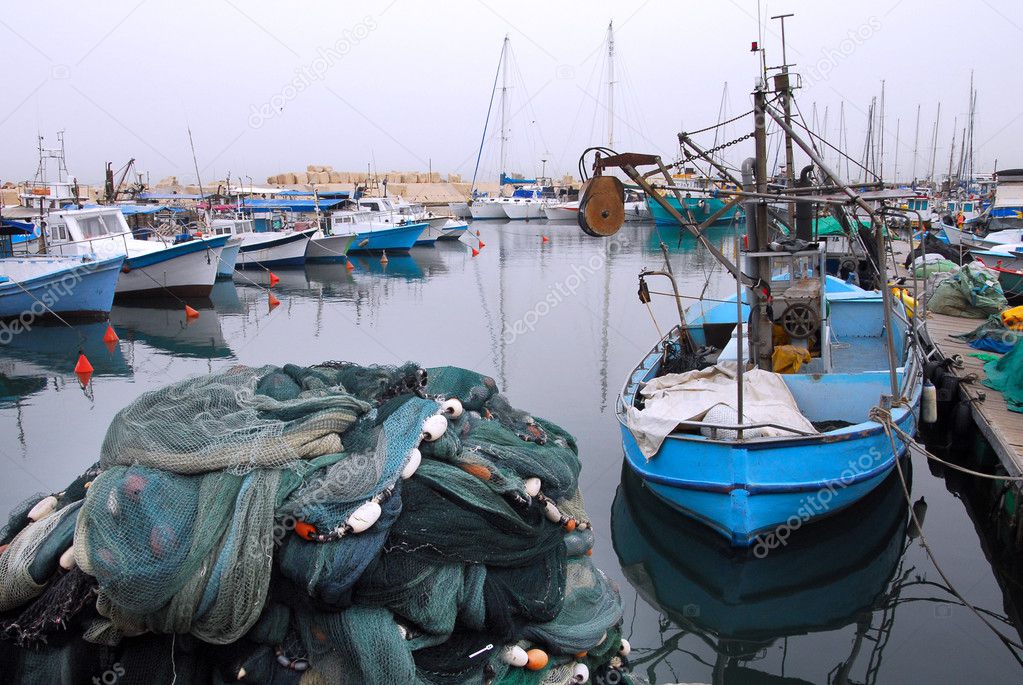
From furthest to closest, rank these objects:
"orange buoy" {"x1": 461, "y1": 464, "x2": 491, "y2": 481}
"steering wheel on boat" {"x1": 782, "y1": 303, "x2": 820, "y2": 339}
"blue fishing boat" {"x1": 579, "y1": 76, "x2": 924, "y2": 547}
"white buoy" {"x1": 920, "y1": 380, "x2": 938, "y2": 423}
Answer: "steering wheel on boat" {"x1": 782, "y1": 303, "x2": 820, "y2": 339} → "white buoy" {"x1": 920, "y1": 380, "x2": 938, "y2": 423} → "blue fishing boat" {"x1": 579, "y1": 76, "x2": 924, "y2": 547} → "orange buoy" {"x1": 461, "y1": 464, "x2": 491, "y2": 481}

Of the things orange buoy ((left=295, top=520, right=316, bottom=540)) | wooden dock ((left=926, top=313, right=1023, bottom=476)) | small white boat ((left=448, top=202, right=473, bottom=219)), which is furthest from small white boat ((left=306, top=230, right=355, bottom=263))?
small white boat ((left=448, top=202, right=473, bottom=219))

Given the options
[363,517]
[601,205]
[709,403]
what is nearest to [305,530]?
[363,517]

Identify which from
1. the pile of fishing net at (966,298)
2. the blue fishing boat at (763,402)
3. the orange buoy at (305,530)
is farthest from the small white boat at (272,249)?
the orange buoy at (305,530)

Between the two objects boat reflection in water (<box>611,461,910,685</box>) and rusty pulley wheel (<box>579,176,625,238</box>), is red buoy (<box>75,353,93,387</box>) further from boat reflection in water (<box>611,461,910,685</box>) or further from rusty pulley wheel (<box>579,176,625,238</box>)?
rusty pulley wheel (<box>579,176,625,238</box>)

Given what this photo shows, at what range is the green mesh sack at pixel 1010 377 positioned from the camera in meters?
8.30

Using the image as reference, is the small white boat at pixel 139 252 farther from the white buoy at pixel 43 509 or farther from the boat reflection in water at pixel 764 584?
the white buoy at pixel 43 509

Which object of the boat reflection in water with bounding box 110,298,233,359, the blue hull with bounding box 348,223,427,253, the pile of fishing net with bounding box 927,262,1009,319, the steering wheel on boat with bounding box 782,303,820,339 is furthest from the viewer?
the blue hull with bounding box 348,223,427,253

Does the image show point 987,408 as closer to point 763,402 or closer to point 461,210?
point 763,402

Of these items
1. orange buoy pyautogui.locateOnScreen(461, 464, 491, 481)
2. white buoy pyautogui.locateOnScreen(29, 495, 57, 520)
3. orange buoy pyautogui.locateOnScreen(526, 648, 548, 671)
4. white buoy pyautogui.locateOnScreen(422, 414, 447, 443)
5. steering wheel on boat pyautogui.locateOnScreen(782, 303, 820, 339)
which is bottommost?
orange buoy pyautogui.locateOnScreen(526, 648, 548, 671)

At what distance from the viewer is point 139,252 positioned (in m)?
23.1

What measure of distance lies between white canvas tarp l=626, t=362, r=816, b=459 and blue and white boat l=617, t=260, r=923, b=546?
0.05ft

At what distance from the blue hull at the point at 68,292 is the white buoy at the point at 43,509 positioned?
16.6 metres

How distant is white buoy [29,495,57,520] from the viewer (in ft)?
11.0

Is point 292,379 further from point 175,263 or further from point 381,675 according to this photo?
point 175,263
